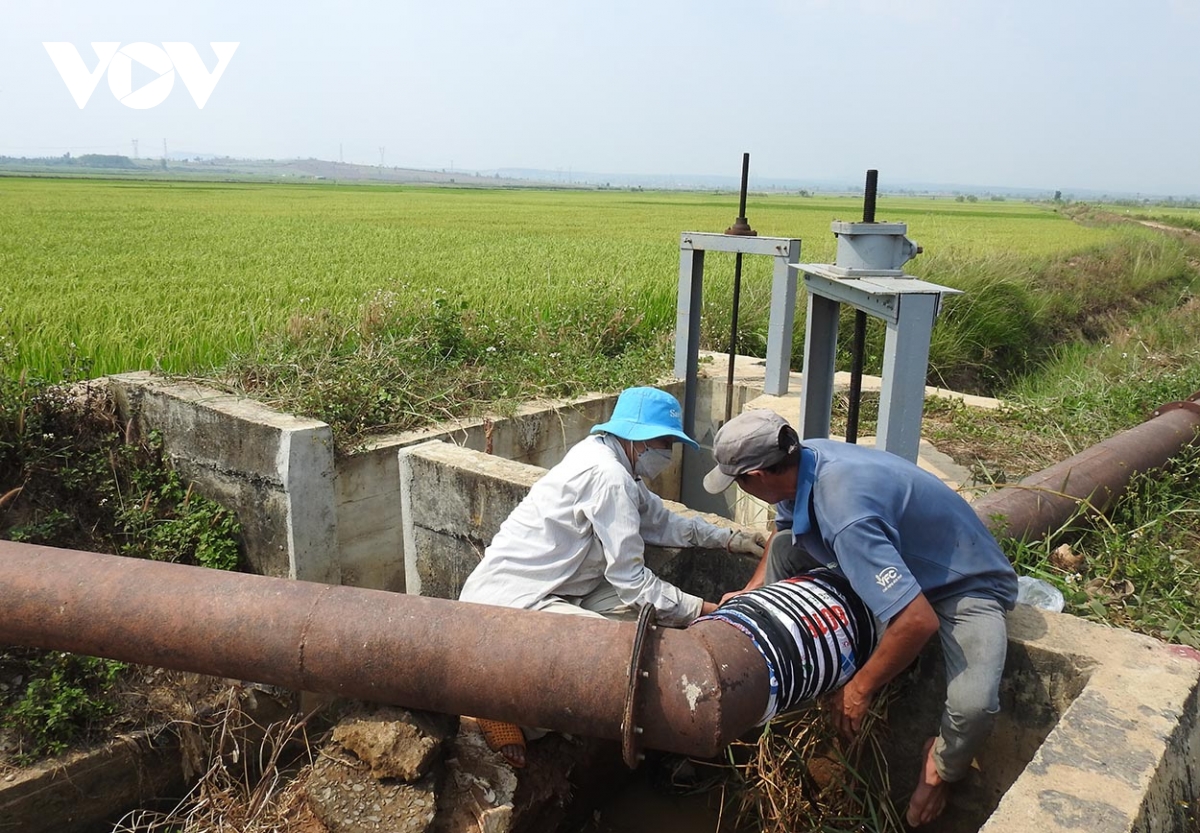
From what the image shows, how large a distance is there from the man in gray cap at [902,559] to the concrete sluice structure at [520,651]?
226 millimetres

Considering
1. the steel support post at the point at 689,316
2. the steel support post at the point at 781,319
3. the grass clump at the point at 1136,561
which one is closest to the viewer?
the grass clump at the point at 1136,561

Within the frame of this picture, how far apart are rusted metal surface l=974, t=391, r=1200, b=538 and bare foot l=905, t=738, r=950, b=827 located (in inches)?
51.3

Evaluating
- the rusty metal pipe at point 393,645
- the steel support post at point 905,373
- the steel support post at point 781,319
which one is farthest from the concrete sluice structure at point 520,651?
the steel support post at point 781,319

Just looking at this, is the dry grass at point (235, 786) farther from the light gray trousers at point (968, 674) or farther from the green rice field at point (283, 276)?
the green rice field at point (283, 276)

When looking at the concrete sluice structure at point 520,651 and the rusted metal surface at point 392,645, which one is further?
the rusted metal surface at point 392,645

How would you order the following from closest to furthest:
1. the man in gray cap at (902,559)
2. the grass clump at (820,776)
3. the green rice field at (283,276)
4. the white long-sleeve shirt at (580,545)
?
the man in gray cap at (902,559), the grass clump at (820,776), the white long-sleeve shirt at (580,545), the green rice field at (283,276)

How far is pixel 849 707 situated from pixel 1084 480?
2.32m

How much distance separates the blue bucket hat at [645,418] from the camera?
3221 millimetres

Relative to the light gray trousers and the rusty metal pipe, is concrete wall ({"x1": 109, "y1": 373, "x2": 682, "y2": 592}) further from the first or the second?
the light gray trousers

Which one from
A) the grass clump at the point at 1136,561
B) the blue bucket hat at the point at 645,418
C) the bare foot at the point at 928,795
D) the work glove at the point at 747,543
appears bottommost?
the bare foot at the point at 928,795

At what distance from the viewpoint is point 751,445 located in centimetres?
265

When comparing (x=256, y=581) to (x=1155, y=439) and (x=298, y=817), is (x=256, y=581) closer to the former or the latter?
(x=298, y=817)

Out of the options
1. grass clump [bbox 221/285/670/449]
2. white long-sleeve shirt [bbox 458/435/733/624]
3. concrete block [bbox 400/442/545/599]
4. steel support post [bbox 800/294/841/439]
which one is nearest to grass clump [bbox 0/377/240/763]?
grass clump [bbox 221/285/670/449]

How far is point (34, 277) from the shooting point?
9.42 metres
